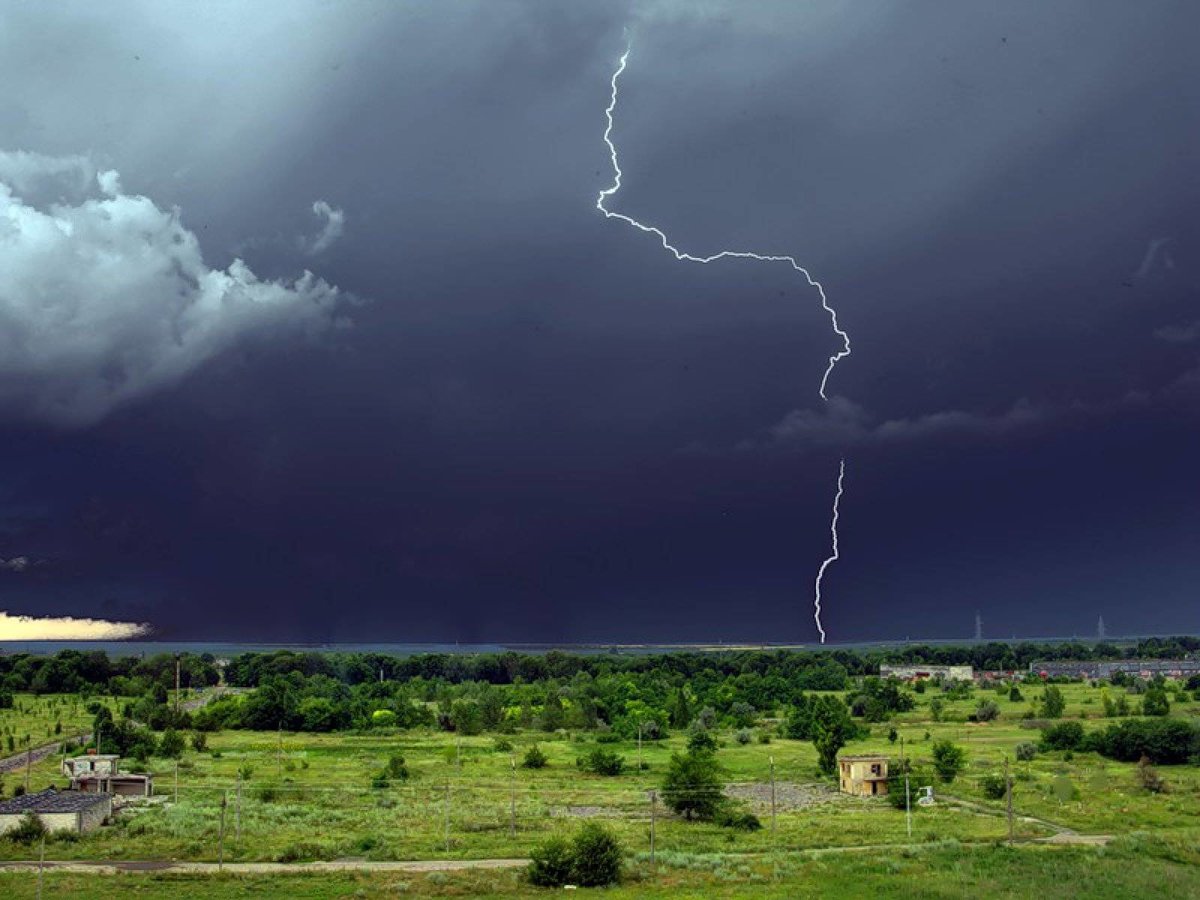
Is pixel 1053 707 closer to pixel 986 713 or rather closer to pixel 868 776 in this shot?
pixel 986 713

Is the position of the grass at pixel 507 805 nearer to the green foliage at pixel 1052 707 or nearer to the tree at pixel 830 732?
the tree at pixel 830 732

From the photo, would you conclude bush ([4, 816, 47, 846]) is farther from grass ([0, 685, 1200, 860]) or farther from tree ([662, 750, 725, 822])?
tree ([662, 750, 725, 822])

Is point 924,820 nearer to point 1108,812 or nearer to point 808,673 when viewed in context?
point 1108,812

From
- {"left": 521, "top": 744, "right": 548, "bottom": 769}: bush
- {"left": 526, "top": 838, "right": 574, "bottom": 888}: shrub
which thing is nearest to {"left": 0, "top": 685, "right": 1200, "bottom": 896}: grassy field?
{"left": 526, "top": 838, "right": 574, "bottom": 888}: shrub

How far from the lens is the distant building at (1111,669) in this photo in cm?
15175

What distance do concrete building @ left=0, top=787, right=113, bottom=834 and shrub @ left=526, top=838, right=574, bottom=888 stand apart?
64.3 feet

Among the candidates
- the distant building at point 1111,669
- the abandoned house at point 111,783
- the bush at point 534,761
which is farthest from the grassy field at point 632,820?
the distant building at point 1111,669

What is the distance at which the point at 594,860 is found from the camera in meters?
34.2

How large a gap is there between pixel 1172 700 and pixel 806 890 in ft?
279

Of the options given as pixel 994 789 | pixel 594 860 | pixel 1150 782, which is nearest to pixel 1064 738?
pixel 1150 782

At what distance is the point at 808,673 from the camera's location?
446ft

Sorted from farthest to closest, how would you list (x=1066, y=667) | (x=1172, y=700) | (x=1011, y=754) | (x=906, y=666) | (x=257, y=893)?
1. (x=906, y=666)
2. (x=1066, y=667)
3. (x=1172, y=700)
4. (x=1011, y=754)
5. (x=257, y=893)

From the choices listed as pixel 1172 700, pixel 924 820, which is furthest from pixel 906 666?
pixel 924 820

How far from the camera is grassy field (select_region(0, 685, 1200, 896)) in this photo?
33969 millimetres
